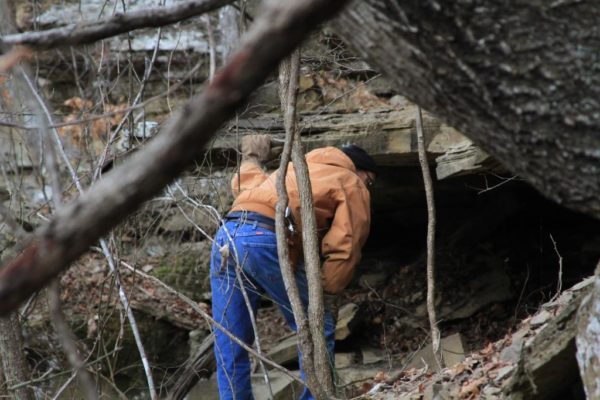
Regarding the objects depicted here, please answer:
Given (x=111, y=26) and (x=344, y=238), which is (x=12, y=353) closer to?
(x=344, y=238)

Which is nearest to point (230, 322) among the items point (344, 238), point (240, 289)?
point (240, 289)

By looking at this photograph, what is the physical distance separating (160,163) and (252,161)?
5495mm

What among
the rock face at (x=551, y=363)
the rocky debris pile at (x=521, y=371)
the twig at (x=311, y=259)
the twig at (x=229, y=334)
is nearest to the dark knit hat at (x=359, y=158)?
the twig at (x=311, y=259)

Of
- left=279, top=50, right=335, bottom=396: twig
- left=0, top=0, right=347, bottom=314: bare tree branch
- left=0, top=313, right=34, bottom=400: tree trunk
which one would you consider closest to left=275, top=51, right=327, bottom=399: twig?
left=279, top=50, right=335, bottom=396: twig

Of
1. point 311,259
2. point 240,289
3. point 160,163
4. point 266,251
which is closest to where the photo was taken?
point 160,163

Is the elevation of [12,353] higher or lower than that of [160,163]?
lower

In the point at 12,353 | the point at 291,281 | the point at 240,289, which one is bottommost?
the point at 12,353

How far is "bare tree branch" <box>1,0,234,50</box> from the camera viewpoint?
2.22 metres

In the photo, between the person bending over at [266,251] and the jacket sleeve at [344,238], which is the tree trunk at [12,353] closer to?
the person bending over at [266,251]

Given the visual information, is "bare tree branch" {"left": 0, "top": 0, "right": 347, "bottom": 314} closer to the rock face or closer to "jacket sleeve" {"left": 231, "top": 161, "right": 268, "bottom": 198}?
the rock face

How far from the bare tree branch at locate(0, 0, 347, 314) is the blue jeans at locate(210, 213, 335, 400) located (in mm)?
4796

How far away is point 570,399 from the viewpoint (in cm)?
412

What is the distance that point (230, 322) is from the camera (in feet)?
21.6

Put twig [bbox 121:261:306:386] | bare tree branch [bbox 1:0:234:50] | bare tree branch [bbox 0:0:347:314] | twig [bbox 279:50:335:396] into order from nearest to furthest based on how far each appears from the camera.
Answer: bare tree branch [bbox 0:0:347:314] < bare tree branch [bbox 1:0:234:50] < twig [bbox 121:261:306:386] < twig [bbox 279:50:335:396]
